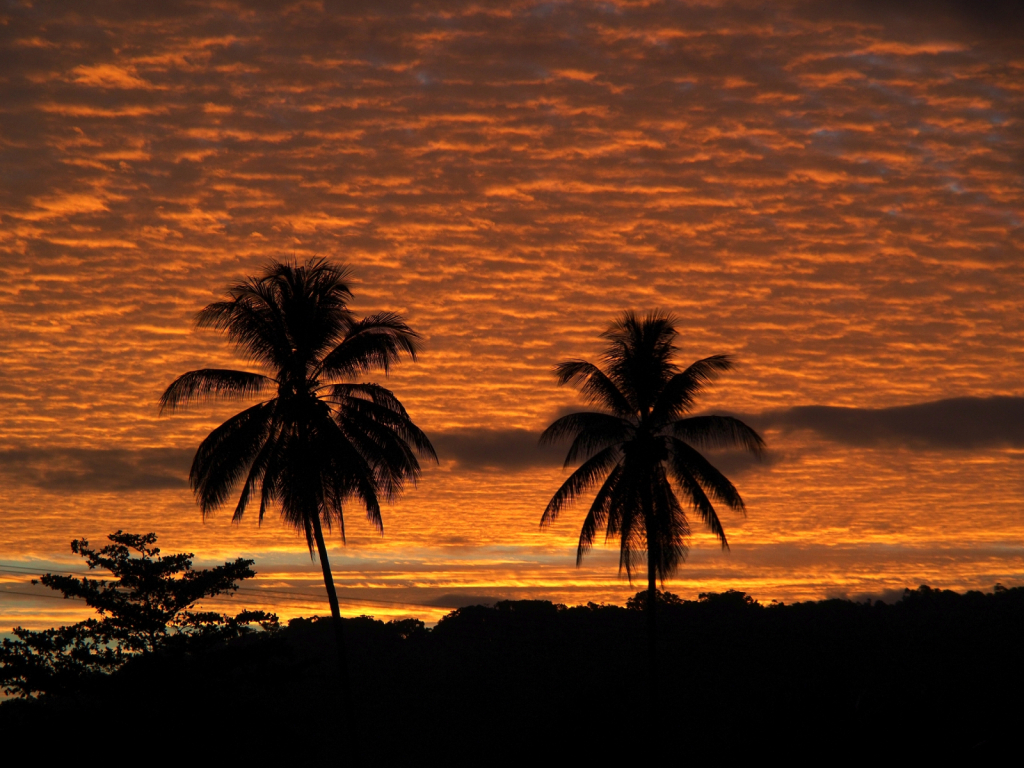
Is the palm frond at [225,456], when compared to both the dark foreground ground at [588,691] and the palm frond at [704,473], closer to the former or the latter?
the dark foreground ground at [588,691]

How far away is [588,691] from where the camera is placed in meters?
42.1

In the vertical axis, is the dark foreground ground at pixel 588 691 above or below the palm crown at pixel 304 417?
below

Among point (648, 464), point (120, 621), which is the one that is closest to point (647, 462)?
point (648, 464)

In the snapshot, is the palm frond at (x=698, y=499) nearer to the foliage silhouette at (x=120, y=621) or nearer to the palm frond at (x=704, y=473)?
the palm frond at (x=704, y=473)

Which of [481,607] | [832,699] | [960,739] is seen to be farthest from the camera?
[481,607]

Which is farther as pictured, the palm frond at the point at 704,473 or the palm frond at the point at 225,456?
the palm frond at the point at 704,473

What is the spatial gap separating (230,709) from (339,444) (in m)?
9.83

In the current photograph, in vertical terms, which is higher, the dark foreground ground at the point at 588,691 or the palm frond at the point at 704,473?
the palm frond at the point at 704,473

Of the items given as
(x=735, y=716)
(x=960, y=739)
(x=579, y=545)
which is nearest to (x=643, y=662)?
(x=735, y=716)

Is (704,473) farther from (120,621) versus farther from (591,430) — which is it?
(120,621)

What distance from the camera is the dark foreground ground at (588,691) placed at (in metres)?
30.7

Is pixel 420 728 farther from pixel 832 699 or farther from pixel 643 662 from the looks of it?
pixel 832 699

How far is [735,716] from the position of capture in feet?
164

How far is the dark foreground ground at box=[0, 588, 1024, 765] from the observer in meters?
30.7
